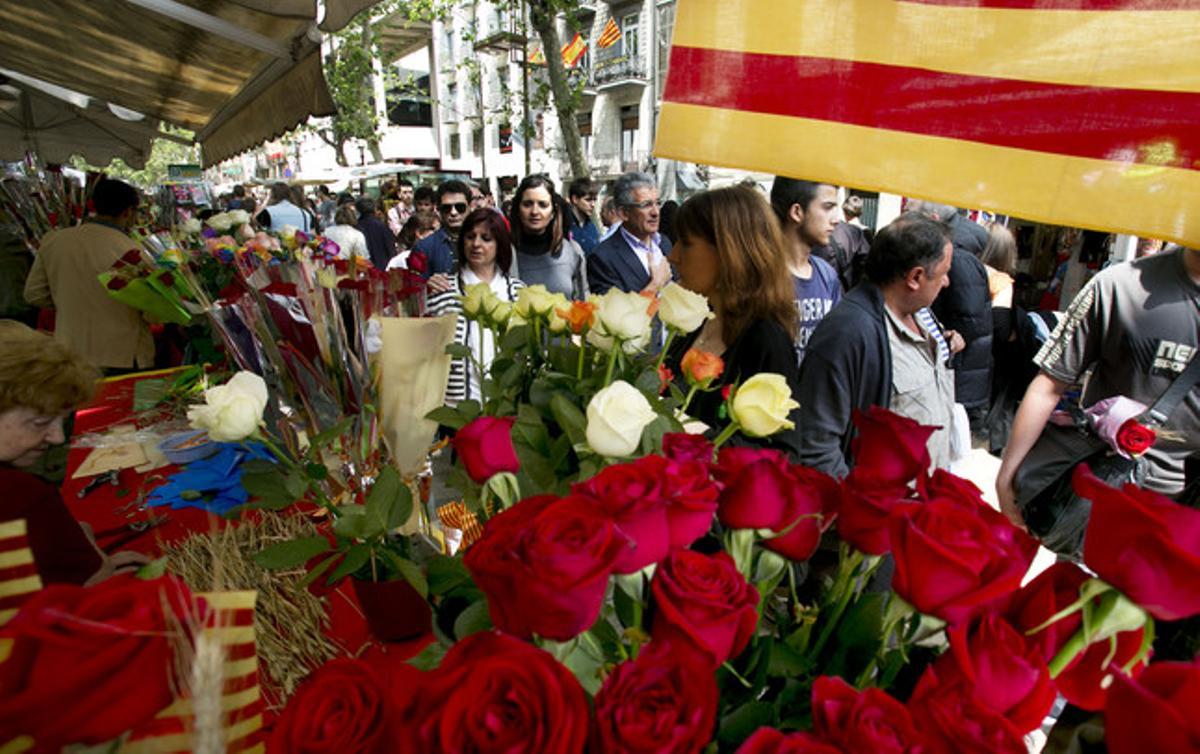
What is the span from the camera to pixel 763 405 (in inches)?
30.1

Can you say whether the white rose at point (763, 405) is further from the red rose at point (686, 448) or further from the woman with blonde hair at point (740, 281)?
the woman with blonde hair at point (740, 281)

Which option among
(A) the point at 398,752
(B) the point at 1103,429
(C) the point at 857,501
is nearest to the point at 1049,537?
(B) the point at 1103,429

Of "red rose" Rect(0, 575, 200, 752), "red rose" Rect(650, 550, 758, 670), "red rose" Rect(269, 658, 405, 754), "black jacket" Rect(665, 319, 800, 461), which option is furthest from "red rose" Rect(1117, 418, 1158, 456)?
"red rose" Rect(0, 575, 200, 752)

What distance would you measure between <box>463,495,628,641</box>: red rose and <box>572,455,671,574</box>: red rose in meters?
0.02

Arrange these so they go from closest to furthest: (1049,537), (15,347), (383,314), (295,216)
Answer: (383,314) < (15,347) < (1049,537) < (295,216)

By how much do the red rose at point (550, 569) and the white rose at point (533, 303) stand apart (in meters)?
0.57

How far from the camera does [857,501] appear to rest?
0.64 meters

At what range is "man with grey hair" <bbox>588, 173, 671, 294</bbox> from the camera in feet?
13.2

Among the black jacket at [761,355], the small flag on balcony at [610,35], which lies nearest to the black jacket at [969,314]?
the black jacket at [761,355]

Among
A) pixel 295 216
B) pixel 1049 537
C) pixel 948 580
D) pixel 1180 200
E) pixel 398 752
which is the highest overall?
pixel 295 216

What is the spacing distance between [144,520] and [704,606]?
6.22 feet

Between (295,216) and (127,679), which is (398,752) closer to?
(127,679)

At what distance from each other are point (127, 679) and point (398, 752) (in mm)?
190

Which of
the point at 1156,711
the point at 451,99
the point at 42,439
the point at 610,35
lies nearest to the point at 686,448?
the point at 1156,711
